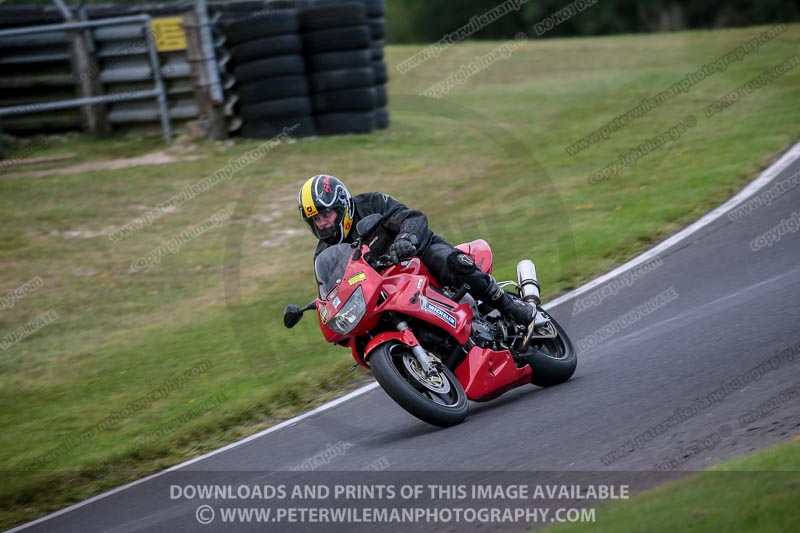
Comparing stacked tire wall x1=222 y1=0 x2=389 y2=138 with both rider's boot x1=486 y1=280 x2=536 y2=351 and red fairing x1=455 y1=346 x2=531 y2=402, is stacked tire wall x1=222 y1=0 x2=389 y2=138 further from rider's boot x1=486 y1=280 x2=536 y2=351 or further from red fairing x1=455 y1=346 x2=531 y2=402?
red fairing x1=455 y1=346 x2=531 y2=402

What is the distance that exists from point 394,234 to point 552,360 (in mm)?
1415

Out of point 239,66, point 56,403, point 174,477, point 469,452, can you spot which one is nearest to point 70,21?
point 239,66

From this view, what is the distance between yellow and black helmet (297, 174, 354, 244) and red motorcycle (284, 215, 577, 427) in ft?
0.64

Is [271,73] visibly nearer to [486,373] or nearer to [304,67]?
[304,67]

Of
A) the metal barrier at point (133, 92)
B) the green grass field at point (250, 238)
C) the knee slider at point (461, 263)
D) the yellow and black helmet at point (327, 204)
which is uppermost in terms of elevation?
the yellow and black helmet at point (327, 204)

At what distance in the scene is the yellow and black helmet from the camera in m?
6.38

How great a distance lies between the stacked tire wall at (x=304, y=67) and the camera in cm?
1705

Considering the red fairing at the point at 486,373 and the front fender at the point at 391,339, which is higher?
the front fender at the point at 391,339

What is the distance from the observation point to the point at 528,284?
7.29m

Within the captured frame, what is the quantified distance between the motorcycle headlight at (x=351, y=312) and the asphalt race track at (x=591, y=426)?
2.75ft

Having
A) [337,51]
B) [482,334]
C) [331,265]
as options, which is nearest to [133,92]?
[337,51]

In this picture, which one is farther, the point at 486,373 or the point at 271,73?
the point at 271,73

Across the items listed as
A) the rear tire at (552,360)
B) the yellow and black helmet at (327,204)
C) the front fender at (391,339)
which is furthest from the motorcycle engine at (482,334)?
the yellow and black helmet at (327,204)

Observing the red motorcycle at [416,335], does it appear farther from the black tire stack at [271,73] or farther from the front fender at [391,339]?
the black tire stack at [271,73]
